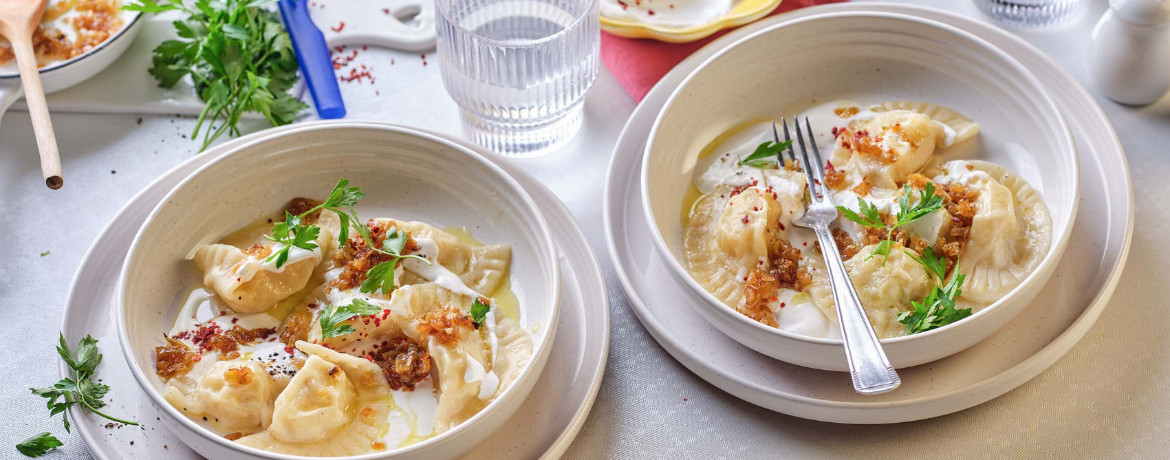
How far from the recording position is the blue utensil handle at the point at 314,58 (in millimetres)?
3469

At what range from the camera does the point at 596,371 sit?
265cm

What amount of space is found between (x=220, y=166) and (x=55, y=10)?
1262mm

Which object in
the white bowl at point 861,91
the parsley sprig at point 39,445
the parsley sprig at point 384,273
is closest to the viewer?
the parsley sprig at point 39,445

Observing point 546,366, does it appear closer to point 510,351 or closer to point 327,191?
point 510,351

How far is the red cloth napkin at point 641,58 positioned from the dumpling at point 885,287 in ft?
3.47

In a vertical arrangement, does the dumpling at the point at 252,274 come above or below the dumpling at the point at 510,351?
above

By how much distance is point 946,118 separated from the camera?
3287 mm

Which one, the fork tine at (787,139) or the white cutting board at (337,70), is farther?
the white cutting board at (337,70)

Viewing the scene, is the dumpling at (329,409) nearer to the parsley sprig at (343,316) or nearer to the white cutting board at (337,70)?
the parsley sprig at (343,316)

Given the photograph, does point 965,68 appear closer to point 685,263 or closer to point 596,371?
point 685,263

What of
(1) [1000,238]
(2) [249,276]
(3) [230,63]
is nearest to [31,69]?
(3) [230,63]

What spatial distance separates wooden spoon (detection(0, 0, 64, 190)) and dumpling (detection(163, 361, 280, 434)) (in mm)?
925

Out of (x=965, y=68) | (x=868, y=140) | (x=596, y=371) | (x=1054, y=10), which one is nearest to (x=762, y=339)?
(x=596, y=371)

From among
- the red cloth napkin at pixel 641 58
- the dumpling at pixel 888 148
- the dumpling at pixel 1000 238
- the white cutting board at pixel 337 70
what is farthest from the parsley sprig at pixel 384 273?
the dumpling at pixel 1000 238
